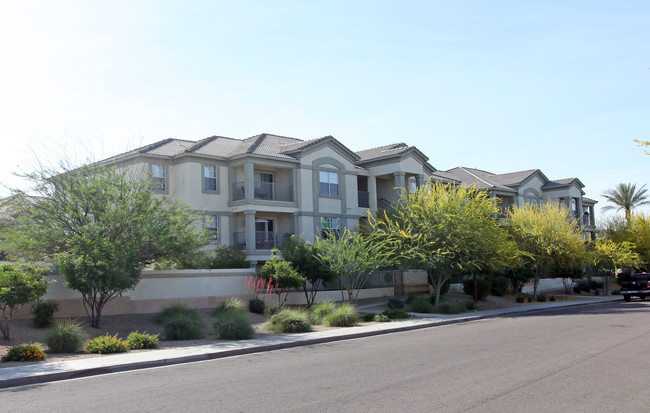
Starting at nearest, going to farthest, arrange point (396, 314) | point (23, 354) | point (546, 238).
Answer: point (23, 354), point (396, 314), point (546, 238)

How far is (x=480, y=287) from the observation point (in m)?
36.9

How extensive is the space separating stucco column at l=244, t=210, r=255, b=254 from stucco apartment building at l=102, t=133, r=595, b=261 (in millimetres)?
57

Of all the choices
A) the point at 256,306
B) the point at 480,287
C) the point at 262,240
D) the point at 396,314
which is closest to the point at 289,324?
the point at 256,306

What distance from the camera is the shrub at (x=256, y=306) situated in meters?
26.4

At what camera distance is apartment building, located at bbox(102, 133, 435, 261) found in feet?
115

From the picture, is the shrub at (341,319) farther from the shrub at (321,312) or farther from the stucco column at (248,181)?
the stucco column at (248,181)

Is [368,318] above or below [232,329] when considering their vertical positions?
below

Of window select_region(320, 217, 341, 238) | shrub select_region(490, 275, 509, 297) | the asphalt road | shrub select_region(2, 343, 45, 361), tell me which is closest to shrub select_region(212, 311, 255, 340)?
the asphalt road

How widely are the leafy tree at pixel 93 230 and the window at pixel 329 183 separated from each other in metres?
18.0

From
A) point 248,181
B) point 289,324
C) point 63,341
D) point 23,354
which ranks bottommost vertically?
point 289,324

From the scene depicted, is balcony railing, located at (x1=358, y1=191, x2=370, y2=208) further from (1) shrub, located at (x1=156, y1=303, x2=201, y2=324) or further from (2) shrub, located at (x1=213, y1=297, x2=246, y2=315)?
(1) shrub, located at (x1=156, y1=303, x2=201, y2=324)

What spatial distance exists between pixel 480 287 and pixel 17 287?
27.3 m

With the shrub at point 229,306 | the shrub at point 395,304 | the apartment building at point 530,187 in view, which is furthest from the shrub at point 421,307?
the apartment building at point 530,187

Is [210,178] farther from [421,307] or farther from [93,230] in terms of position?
[93,230]
